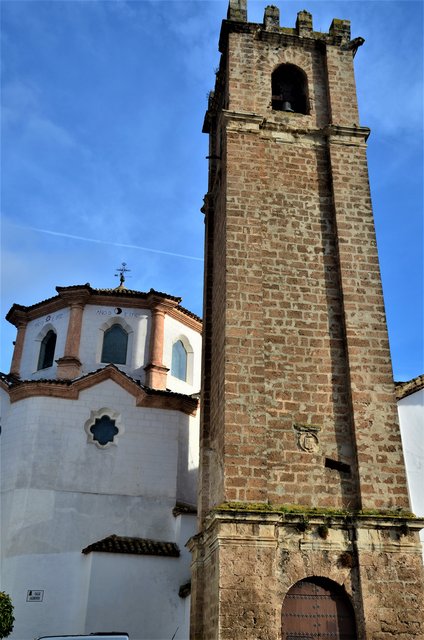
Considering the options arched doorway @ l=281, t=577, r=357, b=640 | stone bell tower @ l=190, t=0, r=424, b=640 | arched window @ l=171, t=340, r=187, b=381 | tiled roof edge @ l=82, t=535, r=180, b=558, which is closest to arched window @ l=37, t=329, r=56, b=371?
arched window @ l=171, t=340, r=187, b=381

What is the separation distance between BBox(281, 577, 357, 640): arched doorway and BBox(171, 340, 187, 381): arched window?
441 inches

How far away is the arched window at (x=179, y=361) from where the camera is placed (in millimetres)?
19891

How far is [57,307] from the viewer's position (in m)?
20.0

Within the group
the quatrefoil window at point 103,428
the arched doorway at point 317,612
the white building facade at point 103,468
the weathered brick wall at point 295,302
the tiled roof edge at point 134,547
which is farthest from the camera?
the quatrefoil window at point 103,428

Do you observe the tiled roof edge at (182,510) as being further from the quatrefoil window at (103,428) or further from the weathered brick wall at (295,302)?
the weathered brick wall at (295,302)

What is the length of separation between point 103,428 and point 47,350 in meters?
4.34

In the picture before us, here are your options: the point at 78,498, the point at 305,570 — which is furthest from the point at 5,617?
the point at 305,570

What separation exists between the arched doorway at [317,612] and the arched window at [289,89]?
9.42 meters

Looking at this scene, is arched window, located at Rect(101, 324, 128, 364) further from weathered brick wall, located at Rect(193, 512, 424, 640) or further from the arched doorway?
the arched doorway

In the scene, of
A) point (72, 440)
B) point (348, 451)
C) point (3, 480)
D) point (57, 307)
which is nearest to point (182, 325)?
point (57, 307)

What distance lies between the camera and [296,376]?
10609mm

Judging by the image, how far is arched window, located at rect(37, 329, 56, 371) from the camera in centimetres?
1950

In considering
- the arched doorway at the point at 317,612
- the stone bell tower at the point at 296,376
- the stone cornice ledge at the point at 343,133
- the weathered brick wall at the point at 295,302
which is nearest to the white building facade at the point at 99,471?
the stone bell tower at the point at 296,376

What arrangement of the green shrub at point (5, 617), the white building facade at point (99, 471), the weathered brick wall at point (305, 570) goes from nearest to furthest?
the weathered brick wall at point (305, 570) → the green shrub at point (5, 617) → the white building facade at point (99, 471)
